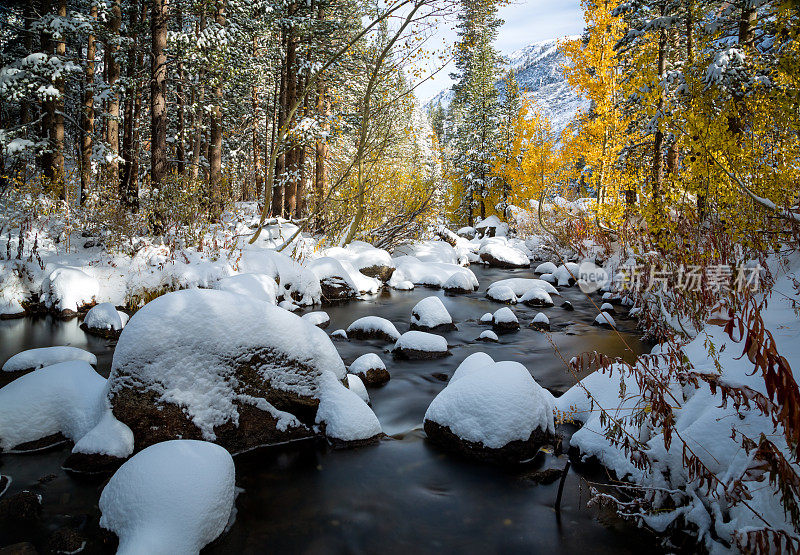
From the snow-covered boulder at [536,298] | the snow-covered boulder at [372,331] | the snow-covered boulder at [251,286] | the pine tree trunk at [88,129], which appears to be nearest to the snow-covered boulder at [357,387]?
the snow-covered boulder at [372,331]

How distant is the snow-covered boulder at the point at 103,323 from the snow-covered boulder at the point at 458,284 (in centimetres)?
757

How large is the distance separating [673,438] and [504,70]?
97.4ft

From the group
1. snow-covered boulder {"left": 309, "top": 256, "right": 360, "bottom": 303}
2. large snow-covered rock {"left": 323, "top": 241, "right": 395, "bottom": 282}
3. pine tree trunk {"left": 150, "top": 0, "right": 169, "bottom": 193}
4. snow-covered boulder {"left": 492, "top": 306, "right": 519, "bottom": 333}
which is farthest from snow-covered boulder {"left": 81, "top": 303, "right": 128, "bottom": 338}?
snow-covered boulder {"left": 492, "top": 306, "right": 519, "bottom": 333}

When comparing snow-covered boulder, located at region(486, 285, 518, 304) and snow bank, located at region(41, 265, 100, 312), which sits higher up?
snow bank, located at region(41, 265, 100, 312)

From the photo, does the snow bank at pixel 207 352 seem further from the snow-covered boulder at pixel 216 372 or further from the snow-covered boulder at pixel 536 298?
the snow-covered boulder at pixel 536 298

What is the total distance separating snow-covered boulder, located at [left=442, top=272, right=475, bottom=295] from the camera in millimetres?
11865

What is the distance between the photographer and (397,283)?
12.1 meters

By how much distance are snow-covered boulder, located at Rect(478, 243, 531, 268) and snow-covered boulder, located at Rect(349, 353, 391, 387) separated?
12140 mm

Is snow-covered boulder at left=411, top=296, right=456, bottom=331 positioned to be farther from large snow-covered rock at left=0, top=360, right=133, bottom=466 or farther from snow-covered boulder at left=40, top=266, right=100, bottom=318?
snow-covered boulder at left=40, top=266, right=100, bottom=318

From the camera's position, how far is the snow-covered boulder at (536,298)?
404 inches

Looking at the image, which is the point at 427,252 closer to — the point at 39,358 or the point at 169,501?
the point at 39,358

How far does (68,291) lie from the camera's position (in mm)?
8156

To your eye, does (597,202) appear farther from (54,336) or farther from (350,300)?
(54,336)

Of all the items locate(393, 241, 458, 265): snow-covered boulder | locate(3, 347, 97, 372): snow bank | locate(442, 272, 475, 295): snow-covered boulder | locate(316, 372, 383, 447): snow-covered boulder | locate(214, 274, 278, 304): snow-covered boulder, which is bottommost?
locate(316, 372, 383, 447): snow-covered boulder
